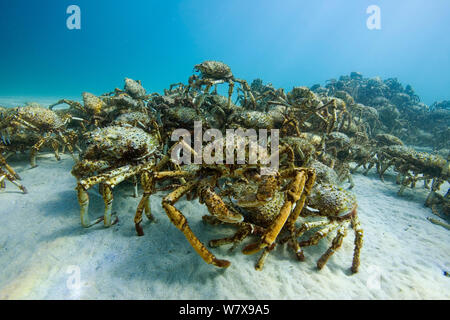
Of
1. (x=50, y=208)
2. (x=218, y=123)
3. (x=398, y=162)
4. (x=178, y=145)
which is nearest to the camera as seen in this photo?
(x=178, y=145)

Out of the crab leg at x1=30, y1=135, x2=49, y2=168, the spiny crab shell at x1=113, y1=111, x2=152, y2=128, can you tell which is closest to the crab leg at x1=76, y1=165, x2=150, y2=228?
the spiny crab shell at x1=113, y1=111, x2=152, y2=128

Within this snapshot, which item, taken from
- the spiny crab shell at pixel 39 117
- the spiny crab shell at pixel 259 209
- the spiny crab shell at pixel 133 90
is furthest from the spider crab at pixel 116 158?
the spiny crab shell at pixel 133 90

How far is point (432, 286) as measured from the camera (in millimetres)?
2543

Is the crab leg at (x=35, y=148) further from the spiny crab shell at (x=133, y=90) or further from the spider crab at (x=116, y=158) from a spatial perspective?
the spiny crab shell at (x=133, y=90)

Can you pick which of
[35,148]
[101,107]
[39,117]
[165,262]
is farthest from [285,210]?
[101,107]

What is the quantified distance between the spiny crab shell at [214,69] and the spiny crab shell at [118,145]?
12.4 ft

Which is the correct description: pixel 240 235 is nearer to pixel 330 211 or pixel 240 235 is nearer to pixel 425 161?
pixel 330 211

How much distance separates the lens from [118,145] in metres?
3.33

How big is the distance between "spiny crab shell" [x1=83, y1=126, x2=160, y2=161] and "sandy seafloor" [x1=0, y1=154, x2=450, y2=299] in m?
0.96

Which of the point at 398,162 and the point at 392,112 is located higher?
the point at 392,112

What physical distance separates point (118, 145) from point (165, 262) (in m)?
2.07

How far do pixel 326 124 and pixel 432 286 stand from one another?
4636 mm
